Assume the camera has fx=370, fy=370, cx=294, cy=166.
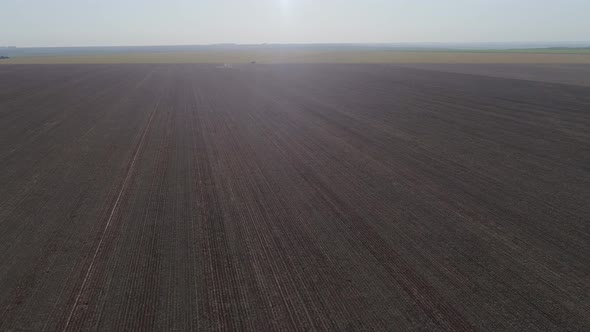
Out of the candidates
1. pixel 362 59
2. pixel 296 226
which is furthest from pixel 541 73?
pixel 296 226

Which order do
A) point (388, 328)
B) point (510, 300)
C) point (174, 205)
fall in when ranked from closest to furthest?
1. point (388, 328)
2. point (510, 300)
3. point (174, 205)

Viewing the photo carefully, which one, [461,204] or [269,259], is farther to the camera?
[461,204]

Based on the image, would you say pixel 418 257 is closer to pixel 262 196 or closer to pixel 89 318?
pixel 262 196

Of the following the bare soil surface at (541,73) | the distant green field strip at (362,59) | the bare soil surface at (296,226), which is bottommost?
the distant green field strip at (362,59)

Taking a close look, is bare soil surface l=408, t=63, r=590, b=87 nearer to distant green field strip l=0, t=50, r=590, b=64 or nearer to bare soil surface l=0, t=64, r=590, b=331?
distant green field strip l=0, t=50, r=590, b=64

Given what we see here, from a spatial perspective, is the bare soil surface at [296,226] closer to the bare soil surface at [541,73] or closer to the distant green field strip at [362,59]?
the bare soil surface at [541,73]

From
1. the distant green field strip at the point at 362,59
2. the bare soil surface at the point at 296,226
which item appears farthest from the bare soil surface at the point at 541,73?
the bare soil surface at the point at 296,226

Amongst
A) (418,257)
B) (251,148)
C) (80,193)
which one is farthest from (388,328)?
(251,148)

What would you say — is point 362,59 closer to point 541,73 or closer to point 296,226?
point 541,73

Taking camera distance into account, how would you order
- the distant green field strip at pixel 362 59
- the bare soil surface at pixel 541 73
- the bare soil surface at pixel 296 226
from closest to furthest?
the bare soil surface at pixel 296 226 < the bare soil surface at pixel 541 73 < the distant green field strip at pixel 362 59
